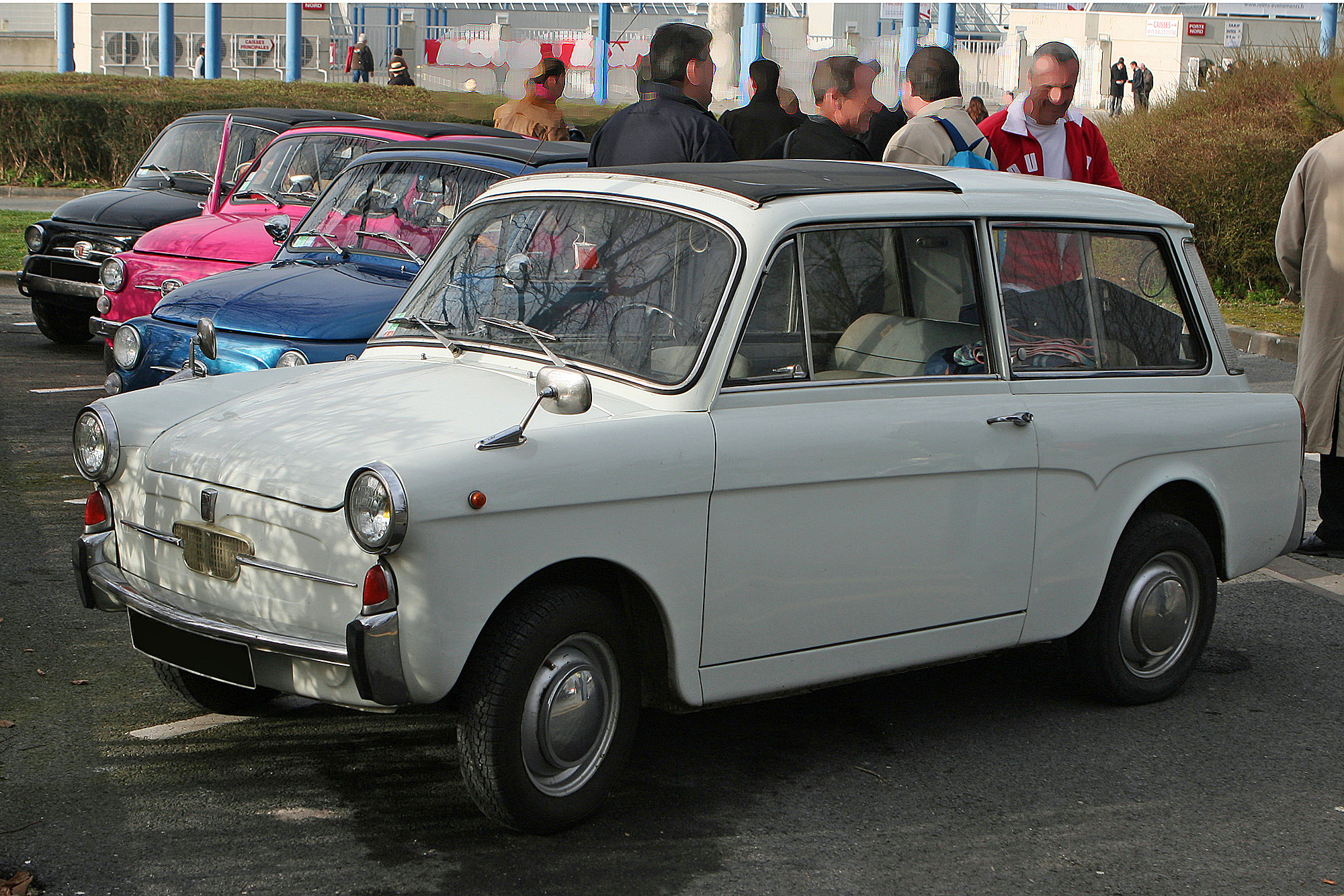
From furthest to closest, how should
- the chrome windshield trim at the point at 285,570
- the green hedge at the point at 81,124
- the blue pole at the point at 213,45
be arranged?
1. the blue pole at the point at 213,45
2. the green hedge at the point at 81,124
3. the chrome windshield trim at the point at 285,570

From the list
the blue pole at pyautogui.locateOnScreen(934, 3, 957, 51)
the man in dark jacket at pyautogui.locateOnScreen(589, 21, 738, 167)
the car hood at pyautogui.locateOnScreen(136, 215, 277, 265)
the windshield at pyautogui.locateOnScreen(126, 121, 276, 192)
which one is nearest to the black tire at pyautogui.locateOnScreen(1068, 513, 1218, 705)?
the man in dark jacket at pyautogui.locateOnScreen(589, 21, 738, 167)

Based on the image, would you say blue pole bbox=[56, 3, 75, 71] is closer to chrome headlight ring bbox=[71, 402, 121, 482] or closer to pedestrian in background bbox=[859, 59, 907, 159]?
pedestrian in background bbox=[859, 59, 907, 159]

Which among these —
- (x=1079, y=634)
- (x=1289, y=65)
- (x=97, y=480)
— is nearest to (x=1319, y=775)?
(x=1079, y=634)

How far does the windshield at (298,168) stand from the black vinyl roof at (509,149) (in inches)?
32.8

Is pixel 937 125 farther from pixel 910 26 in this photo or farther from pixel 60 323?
pixel 910 26

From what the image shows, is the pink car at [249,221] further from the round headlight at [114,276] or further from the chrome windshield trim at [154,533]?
the chrome windshield trim at [154,533]

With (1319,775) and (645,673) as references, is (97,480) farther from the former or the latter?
(1319,775)

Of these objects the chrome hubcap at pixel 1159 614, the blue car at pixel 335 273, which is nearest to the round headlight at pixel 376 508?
the chrome hubcap at pixel 1159 614

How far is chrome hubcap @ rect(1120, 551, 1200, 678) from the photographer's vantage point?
5.21 meters

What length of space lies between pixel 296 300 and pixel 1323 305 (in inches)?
199

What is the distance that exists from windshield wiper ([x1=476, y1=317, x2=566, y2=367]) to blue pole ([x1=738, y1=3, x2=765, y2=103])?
105ft

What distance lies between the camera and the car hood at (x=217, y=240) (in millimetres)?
9609

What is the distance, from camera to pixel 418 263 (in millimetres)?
7961

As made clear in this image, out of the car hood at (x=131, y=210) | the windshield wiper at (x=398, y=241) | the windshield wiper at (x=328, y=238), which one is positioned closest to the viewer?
the windshield wiper at (x=398, y=241)
